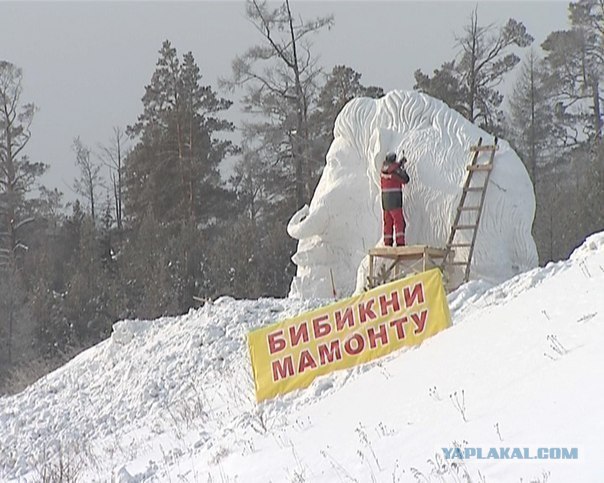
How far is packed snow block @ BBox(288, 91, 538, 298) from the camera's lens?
13469 mm

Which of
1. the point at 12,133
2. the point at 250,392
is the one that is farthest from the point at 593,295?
the point at 12,133

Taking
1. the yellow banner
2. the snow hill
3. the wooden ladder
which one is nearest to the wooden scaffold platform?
the wooden ladder

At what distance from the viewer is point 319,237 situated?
15.2m

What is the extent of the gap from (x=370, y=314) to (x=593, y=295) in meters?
2.52

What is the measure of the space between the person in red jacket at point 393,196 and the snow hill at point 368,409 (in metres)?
1.63

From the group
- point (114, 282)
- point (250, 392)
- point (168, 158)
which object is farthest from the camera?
point (168, 158)

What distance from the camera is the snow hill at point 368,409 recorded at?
5.28m

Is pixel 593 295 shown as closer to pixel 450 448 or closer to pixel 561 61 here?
pixel 450 448

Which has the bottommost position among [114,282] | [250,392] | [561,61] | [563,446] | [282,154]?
[563,446]

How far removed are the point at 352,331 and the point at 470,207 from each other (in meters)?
4.56

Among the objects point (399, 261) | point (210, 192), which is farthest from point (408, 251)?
point (210, 192)

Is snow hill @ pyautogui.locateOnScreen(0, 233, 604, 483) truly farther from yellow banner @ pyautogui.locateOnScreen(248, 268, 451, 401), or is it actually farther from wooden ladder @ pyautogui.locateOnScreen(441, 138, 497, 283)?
wooden ladder @ pyautogui.locateOnScreen(441, 138, 497, 283)

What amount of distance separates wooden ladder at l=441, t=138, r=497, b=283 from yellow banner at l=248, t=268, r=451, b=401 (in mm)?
4039

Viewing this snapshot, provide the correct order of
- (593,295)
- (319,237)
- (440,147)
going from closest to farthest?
(593,295) → (440,147) → (319,237)
